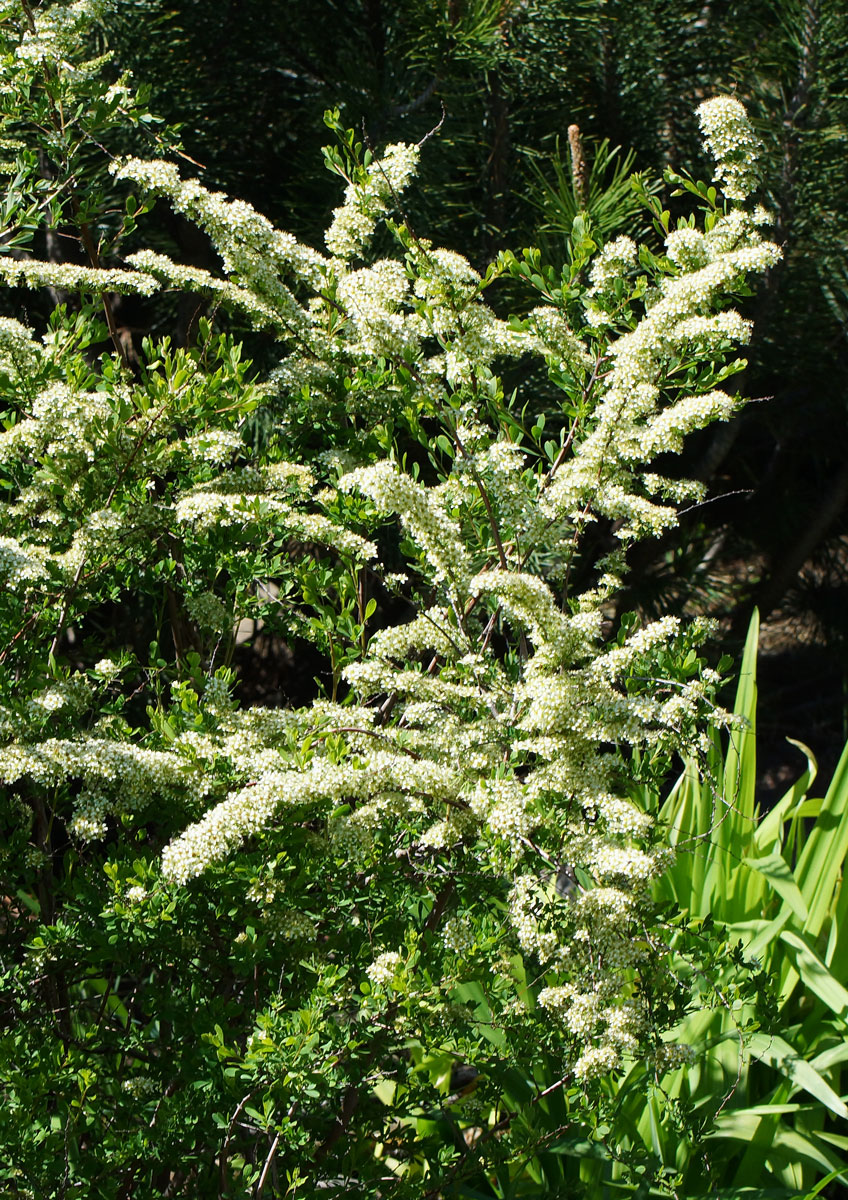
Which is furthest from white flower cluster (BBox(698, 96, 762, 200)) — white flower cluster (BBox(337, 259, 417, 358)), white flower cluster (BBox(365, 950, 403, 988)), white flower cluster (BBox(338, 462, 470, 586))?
white flower cluster (BBox(365, 950, 403, 988))

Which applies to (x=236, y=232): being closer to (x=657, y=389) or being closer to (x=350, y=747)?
(x=657, y=389)

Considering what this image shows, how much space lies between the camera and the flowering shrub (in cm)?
161

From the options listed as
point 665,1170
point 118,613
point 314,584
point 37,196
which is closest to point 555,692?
point 314,584

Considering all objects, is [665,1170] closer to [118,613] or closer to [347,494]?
[347,494]

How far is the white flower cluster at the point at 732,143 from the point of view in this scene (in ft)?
6.24

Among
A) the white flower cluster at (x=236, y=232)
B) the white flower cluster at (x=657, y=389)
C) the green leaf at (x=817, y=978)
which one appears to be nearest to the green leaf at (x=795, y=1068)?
the green leaf at (x=817, y=978)

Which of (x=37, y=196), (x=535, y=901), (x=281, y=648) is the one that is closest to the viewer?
(x=535, y=901)

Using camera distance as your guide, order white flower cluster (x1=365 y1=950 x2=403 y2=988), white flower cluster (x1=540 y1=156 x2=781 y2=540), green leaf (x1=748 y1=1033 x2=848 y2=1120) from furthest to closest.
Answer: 1. green leaf (x1=748 y1=1033 x2=848 y2=1120)
2. white flower cluster (x1=540 y1=156 x2=781 y2=540)
3. white flower cluster (x1=365 y1=950 x2=403 y2=988)

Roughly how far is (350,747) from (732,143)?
1231 mm

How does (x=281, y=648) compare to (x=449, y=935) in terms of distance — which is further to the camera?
(x=281, y=648)

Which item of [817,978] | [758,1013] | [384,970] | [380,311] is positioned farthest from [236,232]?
[817,978]

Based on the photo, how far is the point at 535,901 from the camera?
1.69 m

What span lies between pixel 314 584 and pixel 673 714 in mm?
770

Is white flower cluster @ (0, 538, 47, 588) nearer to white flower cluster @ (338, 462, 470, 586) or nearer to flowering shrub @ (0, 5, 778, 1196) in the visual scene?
flowering shrub @ (0, 5, 778, 1196)
